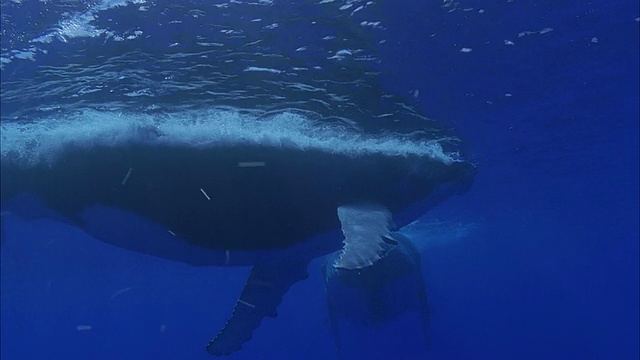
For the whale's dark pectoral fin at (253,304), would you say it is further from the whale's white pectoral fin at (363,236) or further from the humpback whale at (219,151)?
the whale's white pectoral fin at (363,236)

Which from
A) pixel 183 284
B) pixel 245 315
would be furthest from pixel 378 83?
pixel 183 284

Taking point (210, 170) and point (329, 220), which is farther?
point (329, 220)

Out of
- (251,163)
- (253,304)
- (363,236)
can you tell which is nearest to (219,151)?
(251,163)

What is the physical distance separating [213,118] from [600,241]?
56.0 m

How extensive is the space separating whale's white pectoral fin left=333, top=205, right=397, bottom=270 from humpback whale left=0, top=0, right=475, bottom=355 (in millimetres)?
27

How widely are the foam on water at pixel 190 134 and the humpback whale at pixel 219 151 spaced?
0.04 meters

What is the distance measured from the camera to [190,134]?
8180mm

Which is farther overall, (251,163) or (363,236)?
(251,163)

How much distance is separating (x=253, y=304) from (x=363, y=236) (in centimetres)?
354

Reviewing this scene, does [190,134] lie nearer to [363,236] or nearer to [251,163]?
[251,163]

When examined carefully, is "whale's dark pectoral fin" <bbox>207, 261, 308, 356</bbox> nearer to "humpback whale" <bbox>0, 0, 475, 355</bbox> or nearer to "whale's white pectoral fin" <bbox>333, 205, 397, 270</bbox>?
"humpback whale" <bbox>0, 0, 475, 355</bbox>

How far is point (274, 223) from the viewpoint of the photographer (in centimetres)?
834

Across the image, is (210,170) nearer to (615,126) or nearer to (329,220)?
(329,220)

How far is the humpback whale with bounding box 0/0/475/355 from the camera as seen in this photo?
7.84m
